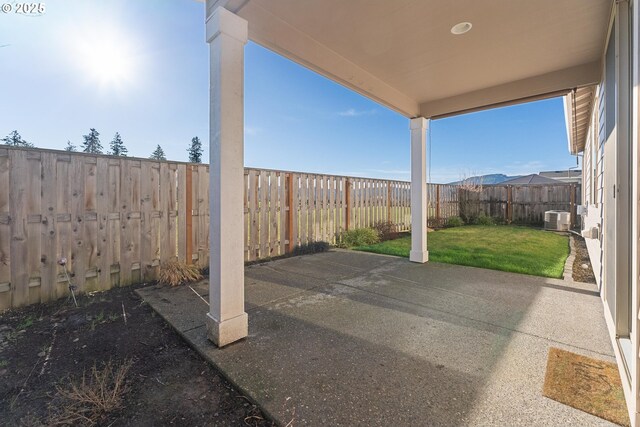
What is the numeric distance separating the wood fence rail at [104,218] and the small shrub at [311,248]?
0.37 m

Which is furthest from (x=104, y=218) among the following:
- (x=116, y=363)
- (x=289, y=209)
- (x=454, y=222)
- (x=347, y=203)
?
(x=454, y=222)

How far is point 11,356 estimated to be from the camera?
7.00 ft

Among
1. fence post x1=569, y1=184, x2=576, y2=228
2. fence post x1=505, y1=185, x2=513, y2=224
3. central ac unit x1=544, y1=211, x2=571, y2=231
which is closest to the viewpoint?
central ac unit x1=544, y1=211, x2=571, y2=231

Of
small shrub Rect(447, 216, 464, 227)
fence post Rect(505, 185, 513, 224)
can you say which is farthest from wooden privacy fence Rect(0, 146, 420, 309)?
fence post Rect(505, 185, 513, 224)

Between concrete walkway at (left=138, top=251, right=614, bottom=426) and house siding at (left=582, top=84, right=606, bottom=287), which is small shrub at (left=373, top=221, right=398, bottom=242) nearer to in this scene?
concrete walkway at (left=138, top=251, right=614, bottom=426)

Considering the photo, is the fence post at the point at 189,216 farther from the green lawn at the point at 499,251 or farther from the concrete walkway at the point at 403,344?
the green lawn at the point at 499,251

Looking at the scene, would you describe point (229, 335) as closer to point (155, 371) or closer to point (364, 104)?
point (155, 371)

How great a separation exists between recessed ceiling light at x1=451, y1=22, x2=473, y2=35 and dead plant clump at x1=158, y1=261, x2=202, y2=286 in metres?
4.49

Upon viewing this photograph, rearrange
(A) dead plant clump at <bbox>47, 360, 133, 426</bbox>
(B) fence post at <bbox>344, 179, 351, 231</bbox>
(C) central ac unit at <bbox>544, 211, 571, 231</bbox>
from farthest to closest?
(C) central ac unit at <bbox>544, 211, 571, 231</bbox> → (B) fence post at <bbox>344, 179, 351, 231</bbox> → (A) dead plant clump at <bbox>47, 360, 133, 426</bbox>

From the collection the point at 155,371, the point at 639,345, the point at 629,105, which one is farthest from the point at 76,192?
the point at 629,105

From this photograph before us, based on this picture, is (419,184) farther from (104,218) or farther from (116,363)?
(104,218)

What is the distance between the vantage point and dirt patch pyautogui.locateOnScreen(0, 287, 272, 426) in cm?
153

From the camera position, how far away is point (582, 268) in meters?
4.55

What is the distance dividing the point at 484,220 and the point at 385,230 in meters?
5.79
